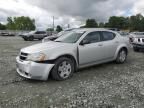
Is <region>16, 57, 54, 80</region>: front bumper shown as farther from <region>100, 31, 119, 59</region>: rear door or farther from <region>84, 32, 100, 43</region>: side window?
<region>100, 31, 119, 59</region>: rear door

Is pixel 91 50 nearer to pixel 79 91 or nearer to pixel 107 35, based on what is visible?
pixel 107 35

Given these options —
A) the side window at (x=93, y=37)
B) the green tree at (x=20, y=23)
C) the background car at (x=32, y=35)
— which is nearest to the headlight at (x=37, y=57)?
the side window at (x=93, y=37)

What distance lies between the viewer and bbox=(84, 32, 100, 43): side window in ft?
18.2

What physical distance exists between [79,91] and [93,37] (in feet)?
7.72

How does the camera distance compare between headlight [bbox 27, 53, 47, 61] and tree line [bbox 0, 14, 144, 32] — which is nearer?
headlight [bbox 27, 53, 47, 61]

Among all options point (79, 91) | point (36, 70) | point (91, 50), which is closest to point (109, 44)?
point (91, 50)

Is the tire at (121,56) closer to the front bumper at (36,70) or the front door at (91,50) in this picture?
the front door at (91,50)

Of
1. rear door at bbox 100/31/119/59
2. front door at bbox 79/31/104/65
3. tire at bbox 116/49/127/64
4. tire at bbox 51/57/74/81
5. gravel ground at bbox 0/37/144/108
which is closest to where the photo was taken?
gravel ground at bbox 0/37/144/108

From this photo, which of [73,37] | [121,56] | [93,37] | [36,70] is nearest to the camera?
[36,70]

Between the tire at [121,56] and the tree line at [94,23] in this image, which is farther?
the tree line at [94,23]

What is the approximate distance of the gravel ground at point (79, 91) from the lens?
3436mm

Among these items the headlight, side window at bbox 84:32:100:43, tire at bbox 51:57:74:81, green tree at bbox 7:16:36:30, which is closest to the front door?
side window at bbox 84:32:100:43

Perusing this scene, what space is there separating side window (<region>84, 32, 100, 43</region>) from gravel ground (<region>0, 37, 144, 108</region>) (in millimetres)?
1122

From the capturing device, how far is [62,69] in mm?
4805
